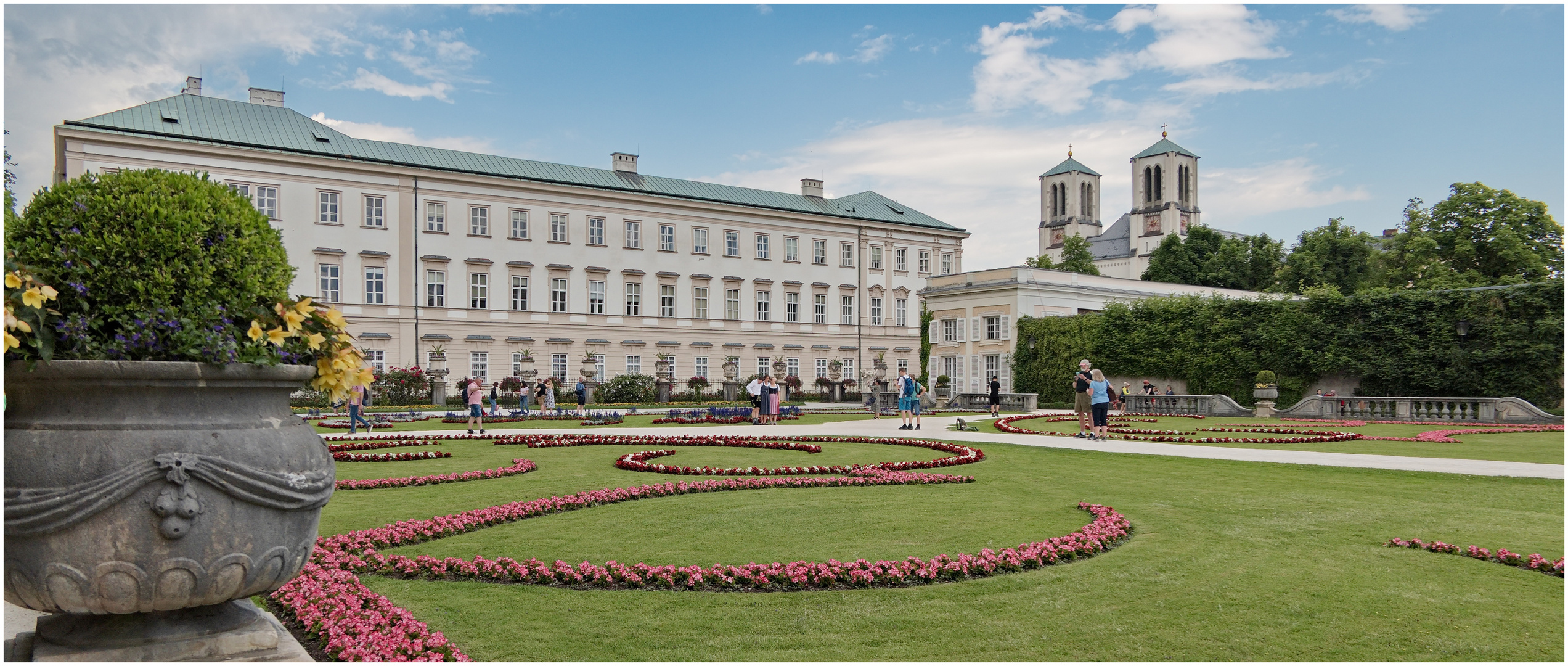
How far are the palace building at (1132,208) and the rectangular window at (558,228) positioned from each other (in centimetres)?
7694

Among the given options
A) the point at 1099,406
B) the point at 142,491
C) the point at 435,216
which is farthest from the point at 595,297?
the point at 142,491

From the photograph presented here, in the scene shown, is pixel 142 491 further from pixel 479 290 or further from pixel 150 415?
pixel 479 290

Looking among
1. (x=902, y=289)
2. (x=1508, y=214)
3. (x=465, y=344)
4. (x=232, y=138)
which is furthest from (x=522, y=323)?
(x=1508, y=214)

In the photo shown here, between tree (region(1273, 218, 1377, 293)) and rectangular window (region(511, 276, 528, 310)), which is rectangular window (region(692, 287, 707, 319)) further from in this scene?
tree (region(1273, 218, 1377, 293))

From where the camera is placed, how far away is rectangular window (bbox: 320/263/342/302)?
160ft

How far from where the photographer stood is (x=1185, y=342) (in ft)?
135

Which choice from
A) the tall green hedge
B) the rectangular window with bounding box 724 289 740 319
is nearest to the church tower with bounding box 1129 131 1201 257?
the rectangular window with bounding box 724 289 740 319

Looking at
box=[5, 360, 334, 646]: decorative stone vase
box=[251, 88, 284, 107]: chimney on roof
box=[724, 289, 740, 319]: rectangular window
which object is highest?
box=[251, 88, 284, 107]: chimney on roof

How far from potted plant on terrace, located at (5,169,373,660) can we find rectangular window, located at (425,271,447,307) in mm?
48837

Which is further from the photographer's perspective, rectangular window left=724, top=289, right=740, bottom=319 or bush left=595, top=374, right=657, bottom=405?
rectangular window left=724, top=289, right=740, bottom=319

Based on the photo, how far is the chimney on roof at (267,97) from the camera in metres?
50.7

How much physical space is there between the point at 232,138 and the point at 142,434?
49.1 m

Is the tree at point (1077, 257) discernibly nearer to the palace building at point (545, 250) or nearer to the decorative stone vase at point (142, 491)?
the palace building at point (545, 250)

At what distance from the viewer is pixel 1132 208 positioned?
423 feet
